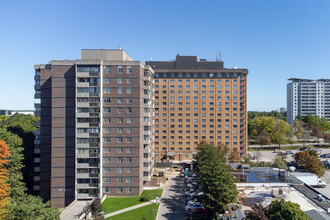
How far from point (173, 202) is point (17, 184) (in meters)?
29.6

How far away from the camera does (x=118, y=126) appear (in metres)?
49.7

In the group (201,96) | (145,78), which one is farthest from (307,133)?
(145,78)

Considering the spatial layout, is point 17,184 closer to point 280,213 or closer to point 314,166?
point 280,213

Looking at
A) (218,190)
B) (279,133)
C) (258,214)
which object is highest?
(279,133)

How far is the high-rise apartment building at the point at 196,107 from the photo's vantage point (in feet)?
265

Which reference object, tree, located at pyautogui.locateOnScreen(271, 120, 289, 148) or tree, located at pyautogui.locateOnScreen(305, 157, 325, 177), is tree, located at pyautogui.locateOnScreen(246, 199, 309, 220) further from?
tree, located at pyautogui.locateOnScreen(271, 120, 289, 148)

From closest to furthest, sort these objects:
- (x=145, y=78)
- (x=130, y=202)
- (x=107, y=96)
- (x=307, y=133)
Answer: (x=130, y=202) < (x=107, y=96) < (x=145, y=78) < (x=307, y=133)

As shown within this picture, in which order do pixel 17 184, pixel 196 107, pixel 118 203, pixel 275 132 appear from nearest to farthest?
pixel 118 203 < pixel 17 184 < pixel 196 107 < pixel 275 132

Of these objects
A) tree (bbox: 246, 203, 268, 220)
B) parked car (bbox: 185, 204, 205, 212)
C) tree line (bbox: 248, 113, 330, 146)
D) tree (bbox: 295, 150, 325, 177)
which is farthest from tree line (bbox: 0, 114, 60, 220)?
tree line (bbox: 248, 113, 330, 146)

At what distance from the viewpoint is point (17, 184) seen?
4572 centimetres

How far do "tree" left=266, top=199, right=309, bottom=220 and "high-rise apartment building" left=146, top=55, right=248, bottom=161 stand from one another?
53946 mm

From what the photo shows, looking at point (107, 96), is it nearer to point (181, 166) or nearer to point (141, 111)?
point (141, 111)

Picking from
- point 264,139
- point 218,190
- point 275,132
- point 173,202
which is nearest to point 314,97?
point 275,132

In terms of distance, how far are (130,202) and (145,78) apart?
25466mm
